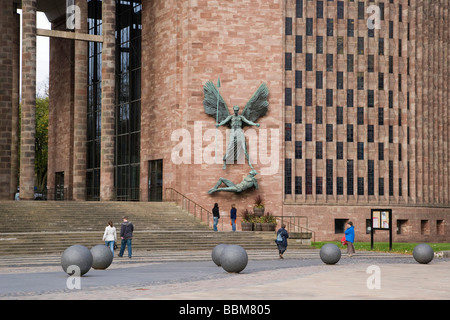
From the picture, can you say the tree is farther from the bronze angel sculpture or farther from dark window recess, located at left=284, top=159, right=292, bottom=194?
dark window recess, located at left=284, top=159, right=292, bottom=194

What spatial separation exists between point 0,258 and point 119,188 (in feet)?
94.9

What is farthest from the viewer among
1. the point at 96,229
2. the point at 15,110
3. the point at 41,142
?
the point at 41,142

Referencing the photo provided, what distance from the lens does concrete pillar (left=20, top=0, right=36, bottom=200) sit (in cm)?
4550

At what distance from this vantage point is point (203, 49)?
48.6 metres

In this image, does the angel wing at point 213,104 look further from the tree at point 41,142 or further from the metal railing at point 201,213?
the tree at point 41,142

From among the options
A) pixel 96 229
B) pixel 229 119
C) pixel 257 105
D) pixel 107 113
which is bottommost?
pixel 96 229

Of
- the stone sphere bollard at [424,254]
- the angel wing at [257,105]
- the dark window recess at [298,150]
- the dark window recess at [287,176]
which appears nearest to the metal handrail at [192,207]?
the dark window recess at [287,176]

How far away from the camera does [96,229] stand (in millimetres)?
38719

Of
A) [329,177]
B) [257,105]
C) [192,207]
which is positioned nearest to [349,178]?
[329,177]

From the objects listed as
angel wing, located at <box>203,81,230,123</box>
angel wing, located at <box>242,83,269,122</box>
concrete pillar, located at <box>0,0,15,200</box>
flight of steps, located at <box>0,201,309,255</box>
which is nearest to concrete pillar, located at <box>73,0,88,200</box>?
concrete pillar, located at <box>0,0,15,200</box>

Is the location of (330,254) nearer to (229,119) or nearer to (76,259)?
(76,259)

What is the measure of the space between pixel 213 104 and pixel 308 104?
24.7 feet
